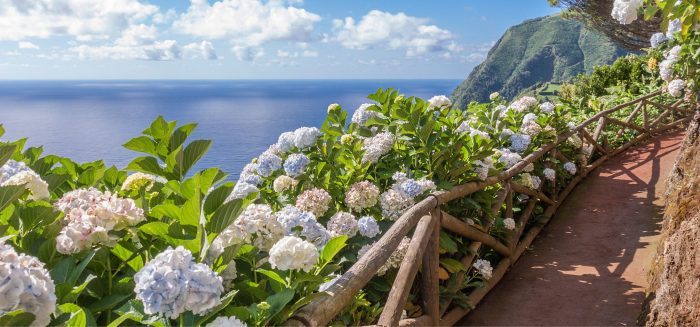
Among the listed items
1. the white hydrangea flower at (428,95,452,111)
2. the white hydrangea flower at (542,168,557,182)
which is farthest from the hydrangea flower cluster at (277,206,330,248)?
the white hydrangea flower at (542,168,557,182)

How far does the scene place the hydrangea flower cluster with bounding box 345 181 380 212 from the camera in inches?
108

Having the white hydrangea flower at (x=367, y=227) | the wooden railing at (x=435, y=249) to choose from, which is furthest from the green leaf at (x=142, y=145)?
the white hydrangea flower at (x=367, y=227)

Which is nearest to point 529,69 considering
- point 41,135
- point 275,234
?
point 41,135

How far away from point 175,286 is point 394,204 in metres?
1.82

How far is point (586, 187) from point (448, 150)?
3.92 m

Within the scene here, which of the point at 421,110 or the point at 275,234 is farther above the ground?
the point at 421,110

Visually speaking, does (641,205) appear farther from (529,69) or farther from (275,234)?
(529,69)

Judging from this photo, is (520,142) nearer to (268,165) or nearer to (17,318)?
(268,165)

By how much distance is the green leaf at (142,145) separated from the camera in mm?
1758

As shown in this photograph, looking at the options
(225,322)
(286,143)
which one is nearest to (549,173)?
(286,143)

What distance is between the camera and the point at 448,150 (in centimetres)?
336

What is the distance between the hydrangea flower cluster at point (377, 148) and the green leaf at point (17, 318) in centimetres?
233

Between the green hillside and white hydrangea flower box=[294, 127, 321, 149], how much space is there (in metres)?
69.1

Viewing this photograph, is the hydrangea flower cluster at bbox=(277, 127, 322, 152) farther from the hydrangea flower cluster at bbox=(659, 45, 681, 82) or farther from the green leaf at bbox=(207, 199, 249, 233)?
the hydrangea flower cluster at bbox=(659, 45, 681, 82)
